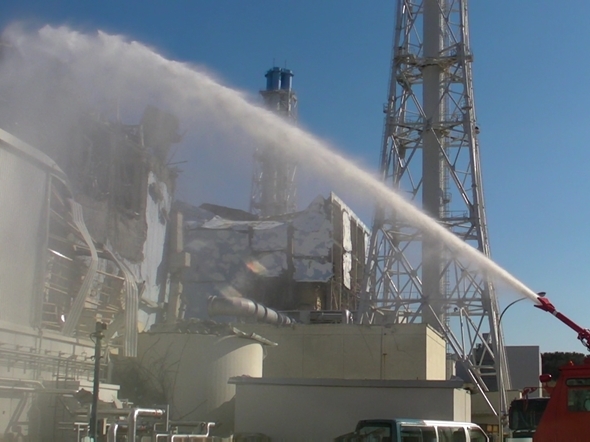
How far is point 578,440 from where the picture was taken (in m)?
16.8

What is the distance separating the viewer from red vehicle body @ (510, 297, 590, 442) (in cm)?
1695

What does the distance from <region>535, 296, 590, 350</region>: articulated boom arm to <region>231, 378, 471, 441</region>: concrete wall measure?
1110 centimetres

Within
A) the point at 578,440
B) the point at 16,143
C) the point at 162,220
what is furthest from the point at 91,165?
the point at 578,440

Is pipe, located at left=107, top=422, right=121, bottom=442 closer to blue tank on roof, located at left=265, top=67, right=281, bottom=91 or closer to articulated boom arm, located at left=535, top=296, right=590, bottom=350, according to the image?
articulated boom arm, located at left=535, top=296, right=590, bottom=350

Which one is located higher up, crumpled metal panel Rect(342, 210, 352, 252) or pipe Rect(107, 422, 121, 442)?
crumpled metal panel Rect(342, 210, 352, 252)

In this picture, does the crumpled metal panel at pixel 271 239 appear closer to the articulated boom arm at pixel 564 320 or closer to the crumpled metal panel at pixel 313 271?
the crumpled metal panel at pixel 313 271

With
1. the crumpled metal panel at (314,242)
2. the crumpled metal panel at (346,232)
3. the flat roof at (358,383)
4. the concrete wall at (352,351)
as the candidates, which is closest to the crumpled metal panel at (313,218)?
the crumpled metal panel at (314,242)

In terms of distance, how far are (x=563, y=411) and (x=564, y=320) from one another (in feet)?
12.0

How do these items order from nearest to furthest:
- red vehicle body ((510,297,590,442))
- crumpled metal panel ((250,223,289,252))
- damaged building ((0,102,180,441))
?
red vehicle body ((510,297,590,442))
damaged building ((0,102,180,441))
crumpled metal panel ((250,223,289,252))

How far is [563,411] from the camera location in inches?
680

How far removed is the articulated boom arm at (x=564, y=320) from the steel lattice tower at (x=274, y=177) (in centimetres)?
5190

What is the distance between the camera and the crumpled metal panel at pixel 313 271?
54500mm

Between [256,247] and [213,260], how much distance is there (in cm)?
293

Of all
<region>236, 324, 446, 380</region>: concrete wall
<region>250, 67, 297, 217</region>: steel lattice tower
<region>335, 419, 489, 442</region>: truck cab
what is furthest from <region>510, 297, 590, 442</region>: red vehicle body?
<region>250, 67, 297, 217</region>: steel lattice tower
